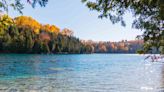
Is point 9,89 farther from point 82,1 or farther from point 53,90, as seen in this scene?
point 82,1

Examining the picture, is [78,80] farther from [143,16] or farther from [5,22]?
[5,22]

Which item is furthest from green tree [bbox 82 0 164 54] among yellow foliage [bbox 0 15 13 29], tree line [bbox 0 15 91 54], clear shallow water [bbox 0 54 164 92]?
tree line [bbox 0 15 91 54]

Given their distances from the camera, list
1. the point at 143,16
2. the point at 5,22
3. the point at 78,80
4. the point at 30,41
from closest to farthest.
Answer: the point at 5,22, the point at 143,16, the point at 78,80, the point at 30,41

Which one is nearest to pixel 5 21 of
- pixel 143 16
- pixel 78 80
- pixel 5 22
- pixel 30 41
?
pixel 5 22

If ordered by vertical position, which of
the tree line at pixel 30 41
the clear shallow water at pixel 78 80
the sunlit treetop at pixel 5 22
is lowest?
the clear shallow water at pixel 78 80

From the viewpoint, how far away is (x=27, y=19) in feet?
593

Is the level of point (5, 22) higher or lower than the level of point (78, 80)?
higher

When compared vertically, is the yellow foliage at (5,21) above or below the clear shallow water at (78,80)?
above

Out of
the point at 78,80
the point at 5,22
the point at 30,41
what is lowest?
the point at 78,80

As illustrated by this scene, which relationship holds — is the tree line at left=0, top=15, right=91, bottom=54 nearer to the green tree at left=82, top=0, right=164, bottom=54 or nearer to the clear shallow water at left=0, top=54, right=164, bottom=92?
the clear shallow water at left=0, top=54, right=164, bottom=92

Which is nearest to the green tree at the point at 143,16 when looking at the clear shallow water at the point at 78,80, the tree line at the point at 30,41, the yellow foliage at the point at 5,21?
the yellow foliage at the point at 5,21

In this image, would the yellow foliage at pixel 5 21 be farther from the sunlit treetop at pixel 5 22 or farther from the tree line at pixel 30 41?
the tree line at pixel 30 41

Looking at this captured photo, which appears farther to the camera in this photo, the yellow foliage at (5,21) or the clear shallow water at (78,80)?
the clear shallow water at (78,80)

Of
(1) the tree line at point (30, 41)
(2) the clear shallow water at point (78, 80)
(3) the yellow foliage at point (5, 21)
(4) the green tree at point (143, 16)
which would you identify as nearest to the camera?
(3) the yellow foliage at point (5, 21)
